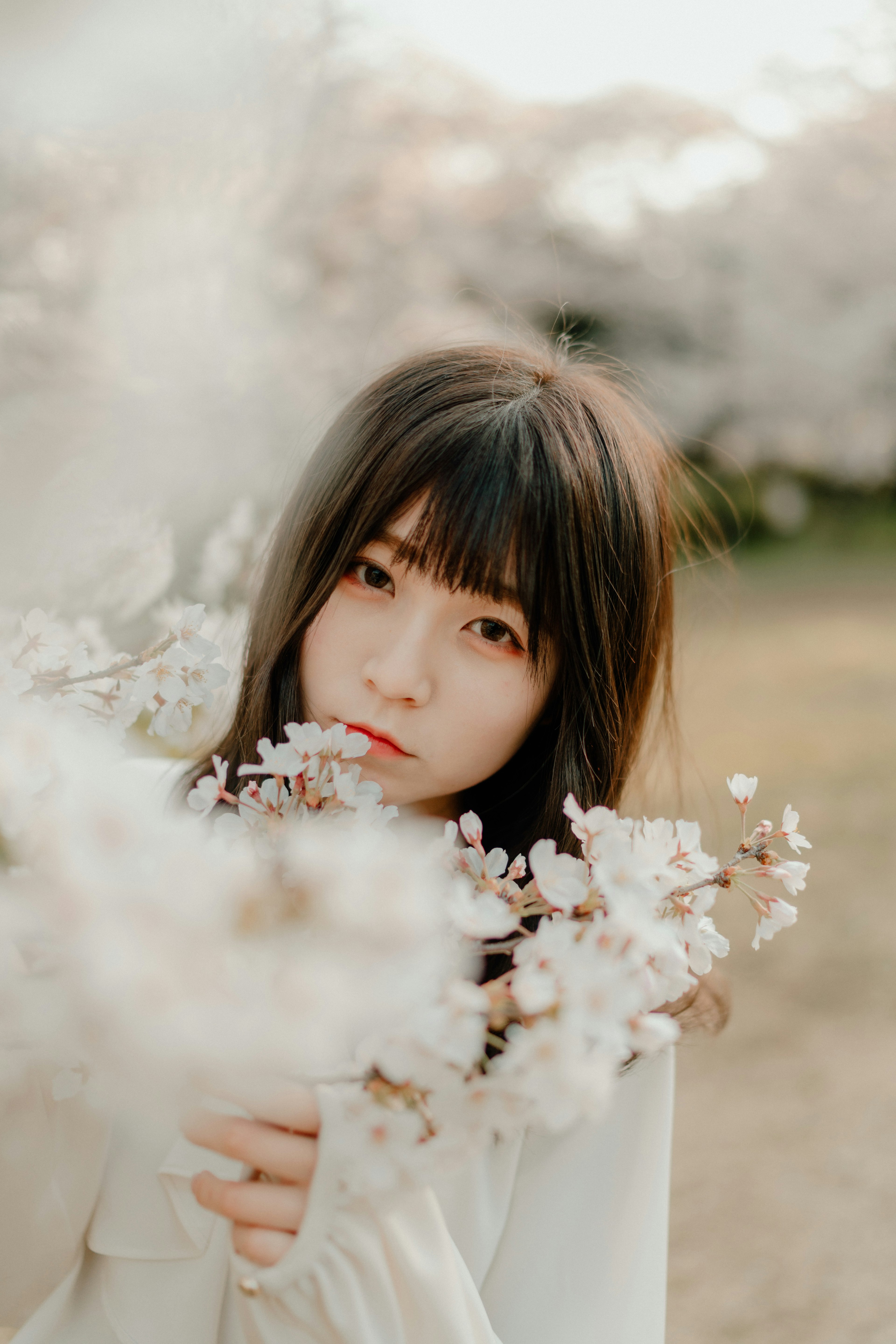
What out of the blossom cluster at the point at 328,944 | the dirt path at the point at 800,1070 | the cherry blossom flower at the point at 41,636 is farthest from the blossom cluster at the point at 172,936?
the dirt path at the point at 800,1070

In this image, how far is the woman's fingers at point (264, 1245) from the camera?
0.47 metres

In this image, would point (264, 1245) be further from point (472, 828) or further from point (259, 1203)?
point (472, 828)

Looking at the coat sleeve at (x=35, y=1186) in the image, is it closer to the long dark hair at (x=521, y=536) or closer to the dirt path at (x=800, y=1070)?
the long dark hair at (x=521, y=536)

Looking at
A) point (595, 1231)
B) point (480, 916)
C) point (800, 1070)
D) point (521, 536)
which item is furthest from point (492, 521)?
point (800, 1070)

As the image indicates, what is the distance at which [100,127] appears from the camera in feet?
1.70

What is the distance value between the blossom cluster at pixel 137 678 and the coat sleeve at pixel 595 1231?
55cm

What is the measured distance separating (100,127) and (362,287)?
5.05 m

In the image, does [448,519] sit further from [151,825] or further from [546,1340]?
[546,1340]

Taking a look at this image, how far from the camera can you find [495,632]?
2.49 ft

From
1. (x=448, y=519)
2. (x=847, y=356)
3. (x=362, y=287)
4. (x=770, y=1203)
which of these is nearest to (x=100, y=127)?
(x=448, y=519)

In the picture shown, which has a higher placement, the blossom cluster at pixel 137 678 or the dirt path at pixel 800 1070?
the blossom cluster at pixel 137 678

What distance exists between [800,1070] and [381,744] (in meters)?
2.13

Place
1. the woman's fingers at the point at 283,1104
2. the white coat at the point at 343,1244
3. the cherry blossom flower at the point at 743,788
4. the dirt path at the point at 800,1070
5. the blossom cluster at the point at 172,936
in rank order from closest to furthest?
the blossom cluster at the point at 172,936 → the woman's fingers at the point at 283,1104 → the white coat at the point at 343,1244 → the cherry blossom flower at the point at 743,788 → the dirt path at the point at 800,1070

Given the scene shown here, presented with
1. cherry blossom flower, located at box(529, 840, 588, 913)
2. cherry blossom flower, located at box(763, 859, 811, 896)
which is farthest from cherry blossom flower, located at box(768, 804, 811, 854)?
cherry blossom flower, located at box(529, 840, 588, 913)
